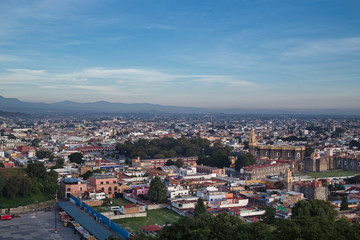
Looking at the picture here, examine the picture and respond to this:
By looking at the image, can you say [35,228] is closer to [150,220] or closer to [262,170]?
[150,220]

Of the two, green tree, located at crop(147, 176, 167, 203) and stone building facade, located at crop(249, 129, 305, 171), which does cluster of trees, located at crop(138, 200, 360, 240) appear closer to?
green tree, located at crop(147, 176, 167, 203)

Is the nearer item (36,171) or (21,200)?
(21,200)

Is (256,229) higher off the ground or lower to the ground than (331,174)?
higher

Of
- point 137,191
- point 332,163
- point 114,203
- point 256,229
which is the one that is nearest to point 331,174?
point 332,163

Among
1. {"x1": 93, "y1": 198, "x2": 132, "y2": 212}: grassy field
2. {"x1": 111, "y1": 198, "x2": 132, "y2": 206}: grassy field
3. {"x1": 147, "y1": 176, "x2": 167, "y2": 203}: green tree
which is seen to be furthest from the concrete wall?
{"x1": 111, "y1": 198, "x2": 132, "y2": 206}: grassy field

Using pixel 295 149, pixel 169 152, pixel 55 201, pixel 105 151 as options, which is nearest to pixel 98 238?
pixel 55 201

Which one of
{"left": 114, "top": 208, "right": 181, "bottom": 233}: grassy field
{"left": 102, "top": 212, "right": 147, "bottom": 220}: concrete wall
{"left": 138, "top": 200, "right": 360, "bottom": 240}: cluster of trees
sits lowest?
{"left": 114, "top": 208, "right": 181, "bottom": 233}: grassy field
